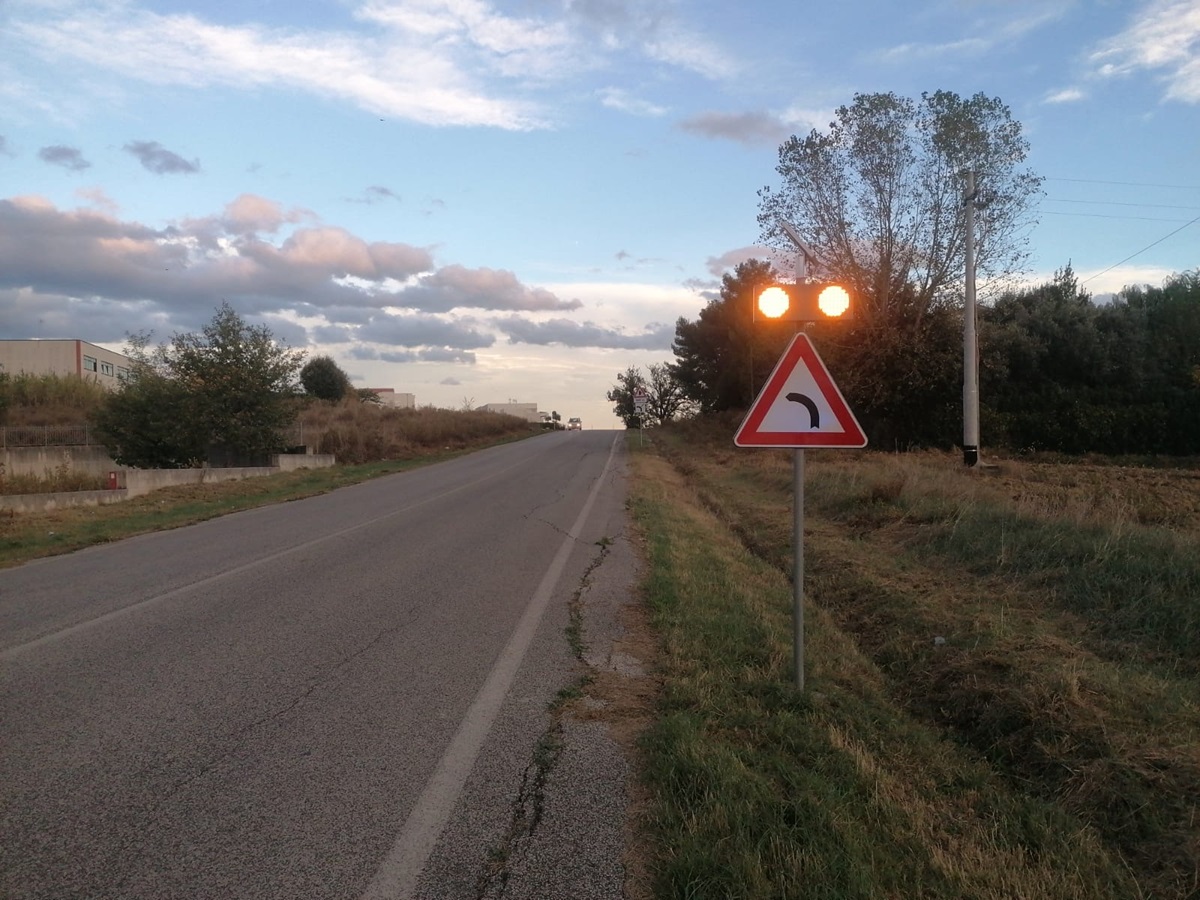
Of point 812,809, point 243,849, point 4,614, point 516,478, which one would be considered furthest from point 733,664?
point 516,478

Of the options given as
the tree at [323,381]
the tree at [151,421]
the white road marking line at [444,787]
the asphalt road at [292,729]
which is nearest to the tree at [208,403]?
the tree at [151,421]

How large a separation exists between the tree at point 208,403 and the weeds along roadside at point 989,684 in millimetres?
21947

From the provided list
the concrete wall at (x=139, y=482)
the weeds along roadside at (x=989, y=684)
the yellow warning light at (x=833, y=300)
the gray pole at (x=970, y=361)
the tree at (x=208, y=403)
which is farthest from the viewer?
the tree at (x=208, y=403)

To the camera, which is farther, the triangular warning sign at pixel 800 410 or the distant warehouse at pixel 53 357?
the distant warehouse at pixel 53 357

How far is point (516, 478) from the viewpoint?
26.2 metres

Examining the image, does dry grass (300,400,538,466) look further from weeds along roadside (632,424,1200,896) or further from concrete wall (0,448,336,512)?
weeds along roadside (632,424,1200,896)

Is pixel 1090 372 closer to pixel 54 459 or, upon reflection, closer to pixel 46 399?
pixel 54 459

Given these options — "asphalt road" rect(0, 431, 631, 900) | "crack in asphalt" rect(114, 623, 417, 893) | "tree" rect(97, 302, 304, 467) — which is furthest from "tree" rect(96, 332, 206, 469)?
"crack in asphalt" rect(114, 623, 417, 893)

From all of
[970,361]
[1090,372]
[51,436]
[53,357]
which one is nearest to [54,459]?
[51,436]

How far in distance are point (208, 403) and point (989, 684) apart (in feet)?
94.0

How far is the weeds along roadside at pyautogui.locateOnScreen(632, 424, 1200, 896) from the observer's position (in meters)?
4.09

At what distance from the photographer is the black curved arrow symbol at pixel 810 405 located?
5.95 meters

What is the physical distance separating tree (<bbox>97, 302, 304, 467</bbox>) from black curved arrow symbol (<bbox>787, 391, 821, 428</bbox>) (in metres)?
27.7

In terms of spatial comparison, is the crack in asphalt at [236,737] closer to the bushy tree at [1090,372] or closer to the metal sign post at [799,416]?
the metal sign post at [799,416]
